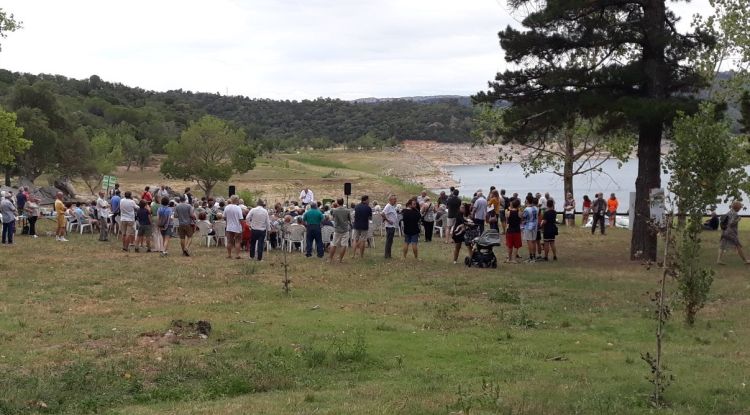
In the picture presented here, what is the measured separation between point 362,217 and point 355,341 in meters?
9.49

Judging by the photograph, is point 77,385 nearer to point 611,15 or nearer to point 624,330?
point 624,330

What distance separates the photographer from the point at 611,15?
1973 centimetres

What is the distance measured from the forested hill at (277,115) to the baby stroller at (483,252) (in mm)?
67460

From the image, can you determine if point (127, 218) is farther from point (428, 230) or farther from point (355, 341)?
point (355, 341)

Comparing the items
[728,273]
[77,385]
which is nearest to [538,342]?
[77,385]

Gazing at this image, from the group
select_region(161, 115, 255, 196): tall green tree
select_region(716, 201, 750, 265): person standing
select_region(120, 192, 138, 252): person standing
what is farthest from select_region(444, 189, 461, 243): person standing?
select_region(161, 115, 255, 196): tall green tree

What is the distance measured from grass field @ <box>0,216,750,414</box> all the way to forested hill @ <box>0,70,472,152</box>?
69.0 meters

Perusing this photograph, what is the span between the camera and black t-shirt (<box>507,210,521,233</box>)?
60.2ft

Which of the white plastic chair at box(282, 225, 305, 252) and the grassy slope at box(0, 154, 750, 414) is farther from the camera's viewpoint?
the white plastic chair at box(282, 225, 305, 252)

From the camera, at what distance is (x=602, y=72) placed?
19203 mm

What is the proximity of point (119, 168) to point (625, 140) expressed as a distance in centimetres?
5422

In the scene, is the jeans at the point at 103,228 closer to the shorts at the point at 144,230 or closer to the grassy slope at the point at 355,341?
the shorts at the point at 144,230

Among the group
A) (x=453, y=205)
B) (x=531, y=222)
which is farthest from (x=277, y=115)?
(x=531, y=222)

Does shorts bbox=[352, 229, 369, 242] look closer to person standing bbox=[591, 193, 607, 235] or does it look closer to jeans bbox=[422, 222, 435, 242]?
jeans bbox=[422, 222, 435, 242]
